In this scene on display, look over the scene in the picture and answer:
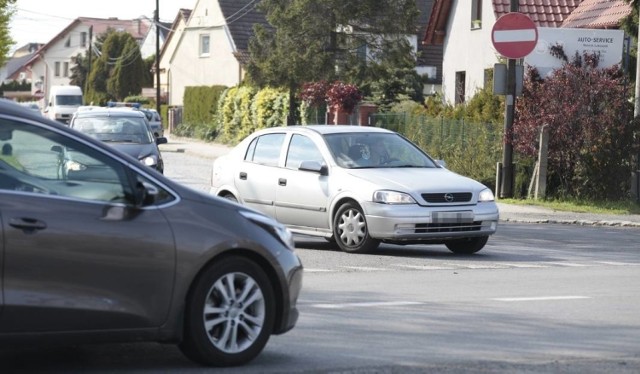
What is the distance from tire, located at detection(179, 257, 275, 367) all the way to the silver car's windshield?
25.7ft

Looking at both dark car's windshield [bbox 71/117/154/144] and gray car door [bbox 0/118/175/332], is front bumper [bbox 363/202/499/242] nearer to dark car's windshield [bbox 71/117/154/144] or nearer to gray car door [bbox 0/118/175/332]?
gray car door [bbox 0/118/175/332]

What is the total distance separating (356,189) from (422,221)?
89cm

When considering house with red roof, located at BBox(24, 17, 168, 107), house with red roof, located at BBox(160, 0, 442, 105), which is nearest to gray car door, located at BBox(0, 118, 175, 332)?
house with red roof, located at BBox(160, 0, 442, 105)

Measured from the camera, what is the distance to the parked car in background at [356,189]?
1488 cm

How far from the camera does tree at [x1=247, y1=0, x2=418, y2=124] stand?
139 feet

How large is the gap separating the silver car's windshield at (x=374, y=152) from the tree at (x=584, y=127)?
824 centimetres

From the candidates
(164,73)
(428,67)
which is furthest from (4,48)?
(164,73)

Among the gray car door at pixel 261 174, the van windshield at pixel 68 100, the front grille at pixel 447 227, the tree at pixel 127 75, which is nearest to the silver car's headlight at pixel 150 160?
the gray car door at pixel 261 174

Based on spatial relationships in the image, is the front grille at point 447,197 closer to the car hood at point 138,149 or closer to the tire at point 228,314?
the tire at point 228,314

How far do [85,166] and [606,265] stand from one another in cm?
855

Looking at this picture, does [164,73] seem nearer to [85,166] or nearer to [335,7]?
[335,7]

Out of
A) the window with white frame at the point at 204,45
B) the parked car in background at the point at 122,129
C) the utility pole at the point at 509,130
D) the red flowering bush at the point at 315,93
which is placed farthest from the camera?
the window with white frame at the point at 204,45

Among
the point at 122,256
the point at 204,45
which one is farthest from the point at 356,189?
the point at 204,45

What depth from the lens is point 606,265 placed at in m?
14.8
